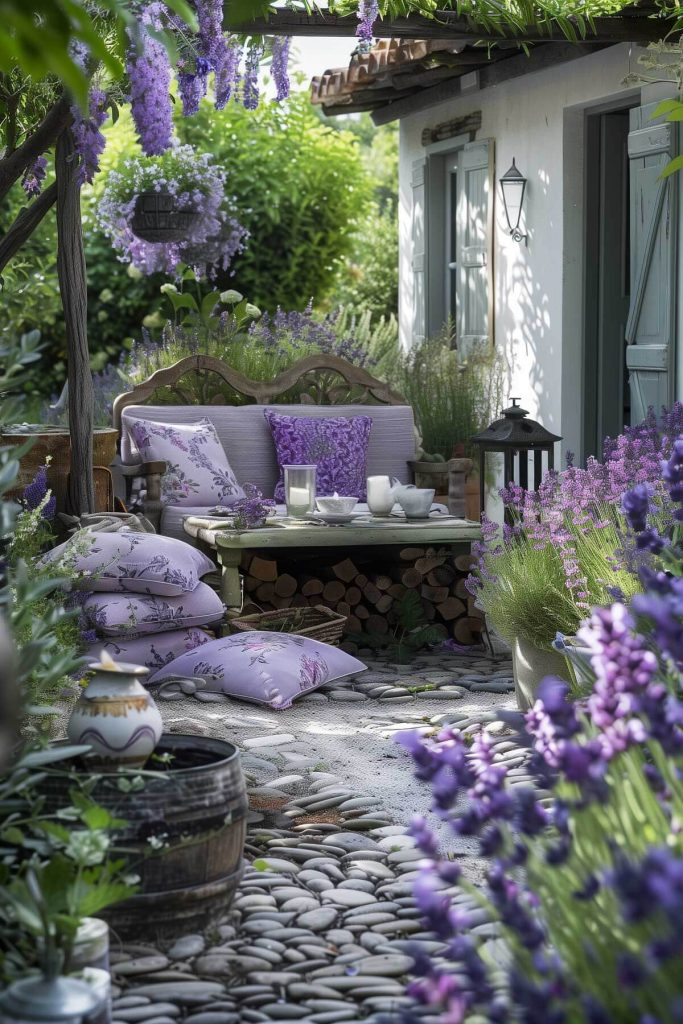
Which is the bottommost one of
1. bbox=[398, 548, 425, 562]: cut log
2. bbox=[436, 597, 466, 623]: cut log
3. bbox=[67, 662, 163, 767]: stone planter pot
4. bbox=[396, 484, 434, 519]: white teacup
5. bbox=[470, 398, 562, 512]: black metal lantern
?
bbox=[436, 597, 466, 623]: cut log

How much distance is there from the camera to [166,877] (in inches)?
98.1

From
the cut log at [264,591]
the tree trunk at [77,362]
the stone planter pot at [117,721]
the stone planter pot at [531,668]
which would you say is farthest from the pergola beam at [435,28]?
the stone planter pot at [117,721]

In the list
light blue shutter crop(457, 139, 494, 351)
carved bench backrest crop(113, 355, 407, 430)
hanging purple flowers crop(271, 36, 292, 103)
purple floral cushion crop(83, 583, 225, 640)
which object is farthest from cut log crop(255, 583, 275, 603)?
light blue shutter crop(457, 139, 494, 351)

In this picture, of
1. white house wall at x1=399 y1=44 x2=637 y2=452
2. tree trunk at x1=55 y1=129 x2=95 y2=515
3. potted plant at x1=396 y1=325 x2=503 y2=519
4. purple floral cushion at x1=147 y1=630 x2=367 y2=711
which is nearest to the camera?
purple floral cushion at x1=147 y1=630 x2=367 y2=711

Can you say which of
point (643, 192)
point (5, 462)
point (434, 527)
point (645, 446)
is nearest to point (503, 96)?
point (643, 192)

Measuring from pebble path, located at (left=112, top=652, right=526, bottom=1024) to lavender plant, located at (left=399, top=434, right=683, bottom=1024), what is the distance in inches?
7.5

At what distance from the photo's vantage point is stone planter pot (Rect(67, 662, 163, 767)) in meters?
2.55

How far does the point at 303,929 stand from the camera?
2695 mm

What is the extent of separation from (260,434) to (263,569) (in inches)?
47.8

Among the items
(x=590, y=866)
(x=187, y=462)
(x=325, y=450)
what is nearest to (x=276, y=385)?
(x=325, y=450)

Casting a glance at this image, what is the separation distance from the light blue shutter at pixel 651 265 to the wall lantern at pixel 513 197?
1.32 meters

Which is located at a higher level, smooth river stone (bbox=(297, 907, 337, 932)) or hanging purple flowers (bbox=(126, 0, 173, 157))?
hanging purple flowers (bbox=(126, 0, 173, 157))

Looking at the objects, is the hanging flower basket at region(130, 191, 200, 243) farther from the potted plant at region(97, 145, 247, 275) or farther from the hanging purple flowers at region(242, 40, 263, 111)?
the hanging purple flowers at region(242, 40, 263, 111)

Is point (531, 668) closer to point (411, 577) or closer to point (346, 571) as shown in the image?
point (411, 577)
